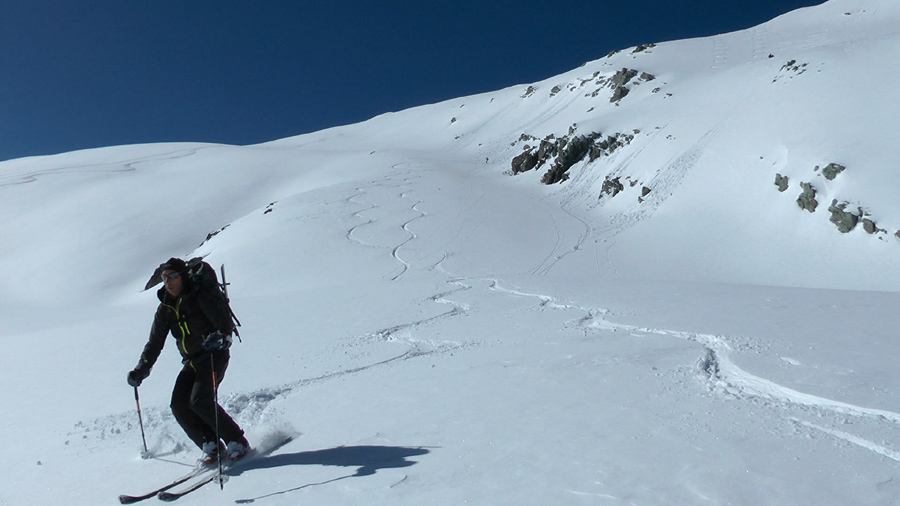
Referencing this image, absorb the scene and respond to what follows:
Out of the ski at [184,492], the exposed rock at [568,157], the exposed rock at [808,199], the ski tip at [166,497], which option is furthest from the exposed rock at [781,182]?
the ski tip at [166,497]

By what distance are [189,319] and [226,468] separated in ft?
3.80

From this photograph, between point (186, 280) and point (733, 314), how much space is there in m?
6.55

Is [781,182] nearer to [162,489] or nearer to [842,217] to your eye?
[842,217]

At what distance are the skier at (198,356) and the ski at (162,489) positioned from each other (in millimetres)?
81

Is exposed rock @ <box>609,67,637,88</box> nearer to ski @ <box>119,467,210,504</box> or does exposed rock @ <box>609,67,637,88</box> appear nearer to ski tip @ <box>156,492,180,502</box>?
ski @ <box>119,467,210,504</box>

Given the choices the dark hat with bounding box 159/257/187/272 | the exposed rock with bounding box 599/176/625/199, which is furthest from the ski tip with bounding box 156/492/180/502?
the exposed rock with bounding box 599/176/625/199

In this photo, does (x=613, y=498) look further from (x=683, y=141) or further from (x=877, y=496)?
(x=683, y=141)

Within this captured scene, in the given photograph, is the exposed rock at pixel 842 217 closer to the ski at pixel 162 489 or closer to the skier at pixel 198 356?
the skier at pixel 198 356

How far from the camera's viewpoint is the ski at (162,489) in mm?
3848

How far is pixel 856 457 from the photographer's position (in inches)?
132

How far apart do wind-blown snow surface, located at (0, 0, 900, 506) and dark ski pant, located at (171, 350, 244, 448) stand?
37cm

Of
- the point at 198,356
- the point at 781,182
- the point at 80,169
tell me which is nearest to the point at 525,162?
the point at 781,182

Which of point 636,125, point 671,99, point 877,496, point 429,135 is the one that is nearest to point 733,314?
point 877,496

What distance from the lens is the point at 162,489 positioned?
3.98 m
